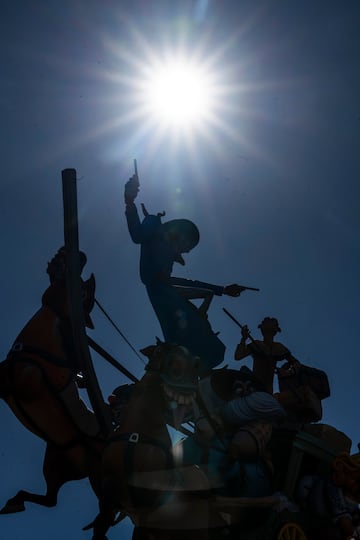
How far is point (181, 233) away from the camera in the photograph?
764cm

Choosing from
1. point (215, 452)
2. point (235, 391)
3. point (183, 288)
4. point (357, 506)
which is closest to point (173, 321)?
point (183, 288)

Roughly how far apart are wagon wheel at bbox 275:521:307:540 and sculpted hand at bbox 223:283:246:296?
2696 millimetres

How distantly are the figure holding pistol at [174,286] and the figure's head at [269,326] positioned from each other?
4.46ft

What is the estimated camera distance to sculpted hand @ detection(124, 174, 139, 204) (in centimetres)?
757

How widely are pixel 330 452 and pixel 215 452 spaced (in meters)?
1.54

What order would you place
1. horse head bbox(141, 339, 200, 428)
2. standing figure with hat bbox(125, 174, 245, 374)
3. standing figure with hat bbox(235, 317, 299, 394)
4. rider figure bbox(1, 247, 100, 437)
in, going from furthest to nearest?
standing figure with hat bbox(235, 317, 299, 394) → standing figure with hat bbox(125, 174, 245, 374) → rider figure bbox(1, 247, 100, 437) → horse head bbox(141, 339, 200, 428)

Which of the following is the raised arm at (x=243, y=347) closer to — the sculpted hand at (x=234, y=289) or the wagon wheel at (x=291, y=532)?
the sculpted hand at (x=234, y=289)

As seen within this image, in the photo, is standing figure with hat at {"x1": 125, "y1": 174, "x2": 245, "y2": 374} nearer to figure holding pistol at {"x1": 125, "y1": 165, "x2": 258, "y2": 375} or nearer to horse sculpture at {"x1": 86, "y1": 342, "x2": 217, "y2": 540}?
figure holding pistol at {"x1": 125, "y1": 165, "x2": 258, "y2": 375}

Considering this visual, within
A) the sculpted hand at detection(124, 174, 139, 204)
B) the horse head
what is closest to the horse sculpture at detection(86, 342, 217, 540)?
the horse head

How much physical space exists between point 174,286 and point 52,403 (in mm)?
1923

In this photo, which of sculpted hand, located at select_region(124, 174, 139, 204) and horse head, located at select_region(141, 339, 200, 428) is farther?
sculpted hand, located at select_region(124, 174, 139, 204)

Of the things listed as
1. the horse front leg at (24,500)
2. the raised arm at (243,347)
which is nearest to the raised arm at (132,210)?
the raised arm at (243,347)

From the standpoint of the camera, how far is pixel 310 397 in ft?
25.6

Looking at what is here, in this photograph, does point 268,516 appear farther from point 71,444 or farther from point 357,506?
point 71,444
